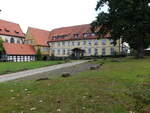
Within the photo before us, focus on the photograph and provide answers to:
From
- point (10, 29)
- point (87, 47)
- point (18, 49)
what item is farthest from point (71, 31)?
point (18, 49)

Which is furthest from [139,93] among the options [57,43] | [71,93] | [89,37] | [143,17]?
[57,43]

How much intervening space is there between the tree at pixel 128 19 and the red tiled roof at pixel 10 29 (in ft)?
132

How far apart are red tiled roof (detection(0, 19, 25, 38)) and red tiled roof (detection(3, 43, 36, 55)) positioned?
7899 mm

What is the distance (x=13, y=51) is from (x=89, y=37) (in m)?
23.6

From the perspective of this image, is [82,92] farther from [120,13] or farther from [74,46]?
[74,46]

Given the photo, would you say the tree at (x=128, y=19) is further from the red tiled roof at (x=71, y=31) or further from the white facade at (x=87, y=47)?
the red tiled roof at (x=71, y=31)

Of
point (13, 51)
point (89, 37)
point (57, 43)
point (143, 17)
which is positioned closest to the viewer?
point (143, 17)

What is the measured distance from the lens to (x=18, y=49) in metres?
61.8

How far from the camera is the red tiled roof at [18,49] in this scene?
192 feet

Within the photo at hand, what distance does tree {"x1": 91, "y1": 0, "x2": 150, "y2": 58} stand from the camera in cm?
3344

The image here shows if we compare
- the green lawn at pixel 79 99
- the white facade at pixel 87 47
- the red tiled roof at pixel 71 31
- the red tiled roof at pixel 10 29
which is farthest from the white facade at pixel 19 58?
the green lawn at pixel 79 99

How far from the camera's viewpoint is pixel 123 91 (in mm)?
8914

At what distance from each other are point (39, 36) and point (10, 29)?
31.5ft

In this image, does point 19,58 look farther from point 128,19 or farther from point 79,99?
point 79,99
